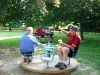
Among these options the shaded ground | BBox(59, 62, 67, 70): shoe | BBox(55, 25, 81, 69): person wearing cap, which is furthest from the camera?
the shaded ground

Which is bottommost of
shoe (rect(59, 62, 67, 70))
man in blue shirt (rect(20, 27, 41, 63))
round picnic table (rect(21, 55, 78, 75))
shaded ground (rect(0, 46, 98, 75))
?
shaded ground (rect(0, 46, 98, 75))

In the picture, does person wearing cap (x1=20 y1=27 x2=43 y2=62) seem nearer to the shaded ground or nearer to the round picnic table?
the round picnic table

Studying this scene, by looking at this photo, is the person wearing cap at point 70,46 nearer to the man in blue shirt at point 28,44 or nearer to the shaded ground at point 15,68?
the shaded ground at point 15,68

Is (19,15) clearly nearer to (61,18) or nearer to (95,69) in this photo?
(61,18)

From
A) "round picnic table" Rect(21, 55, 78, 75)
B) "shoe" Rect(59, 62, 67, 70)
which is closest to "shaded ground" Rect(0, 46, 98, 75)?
"round picnic table" Rect(21, 55, 78, 75)

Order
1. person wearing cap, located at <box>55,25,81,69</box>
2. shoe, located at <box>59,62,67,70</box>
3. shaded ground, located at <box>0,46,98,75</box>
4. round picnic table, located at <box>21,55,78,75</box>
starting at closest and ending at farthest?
round picnic table, located at <box>21,55,78,75</box> → shoe, located at <box>59,62,67,70</box> → person wearing cap, located at <box>55,25,81,69</box> → shaded ground, located at <box>0,46,98,75</box>

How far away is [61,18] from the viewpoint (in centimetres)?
1903

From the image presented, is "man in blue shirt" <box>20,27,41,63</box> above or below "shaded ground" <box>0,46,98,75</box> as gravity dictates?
above

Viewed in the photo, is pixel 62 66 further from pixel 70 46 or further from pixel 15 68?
pixel 15 68

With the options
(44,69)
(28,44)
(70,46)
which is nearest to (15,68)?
(28,44)

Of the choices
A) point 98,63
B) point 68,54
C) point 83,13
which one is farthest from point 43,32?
point 68,54

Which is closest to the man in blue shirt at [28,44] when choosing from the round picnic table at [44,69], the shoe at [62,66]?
the round picnic table at [44,69]

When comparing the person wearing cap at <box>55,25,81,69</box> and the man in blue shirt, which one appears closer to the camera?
the person wearing cap at <box>55,25,81,69</box>

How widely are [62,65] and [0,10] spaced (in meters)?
5.87
